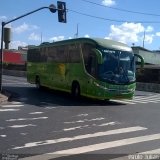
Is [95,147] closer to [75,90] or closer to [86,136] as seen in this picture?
[86,136]

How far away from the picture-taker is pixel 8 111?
17484mm

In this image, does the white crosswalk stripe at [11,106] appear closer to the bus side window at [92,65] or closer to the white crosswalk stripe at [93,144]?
the bus side window at [92,65]

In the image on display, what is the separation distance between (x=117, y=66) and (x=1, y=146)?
12.7 m

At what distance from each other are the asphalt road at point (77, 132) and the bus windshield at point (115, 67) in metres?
2.14

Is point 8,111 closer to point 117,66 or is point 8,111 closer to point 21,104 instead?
point 21,104

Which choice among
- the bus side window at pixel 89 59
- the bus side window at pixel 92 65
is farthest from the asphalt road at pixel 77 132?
the bus side window at pixel 89 59

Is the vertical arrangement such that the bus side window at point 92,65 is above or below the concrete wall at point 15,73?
above

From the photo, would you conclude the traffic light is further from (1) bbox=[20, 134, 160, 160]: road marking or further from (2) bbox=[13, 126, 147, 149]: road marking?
(1) bbox=[20, 134, 160, 160]: road marking

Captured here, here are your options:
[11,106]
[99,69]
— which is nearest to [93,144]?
[11,106]

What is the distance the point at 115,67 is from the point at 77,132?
9.71 meters

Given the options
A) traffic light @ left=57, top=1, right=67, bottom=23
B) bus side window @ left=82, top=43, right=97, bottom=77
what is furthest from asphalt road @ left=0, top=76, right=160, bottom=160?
traffic light @ left=57, top=1, right=67, bottom=23

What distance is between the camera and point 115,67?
72.3 feet

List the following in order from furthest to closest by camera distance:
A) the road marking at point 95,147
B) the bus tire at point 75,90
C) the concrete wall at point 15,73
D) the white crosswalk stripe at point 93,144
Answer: the concrete wall at point 15,73 → the bus tire at point 75,90 → the white crosswalk stripe at point 93,144 → the road marking at point 95,147

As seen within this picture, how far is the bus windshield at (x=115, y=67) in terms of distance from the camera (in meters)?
21.9
